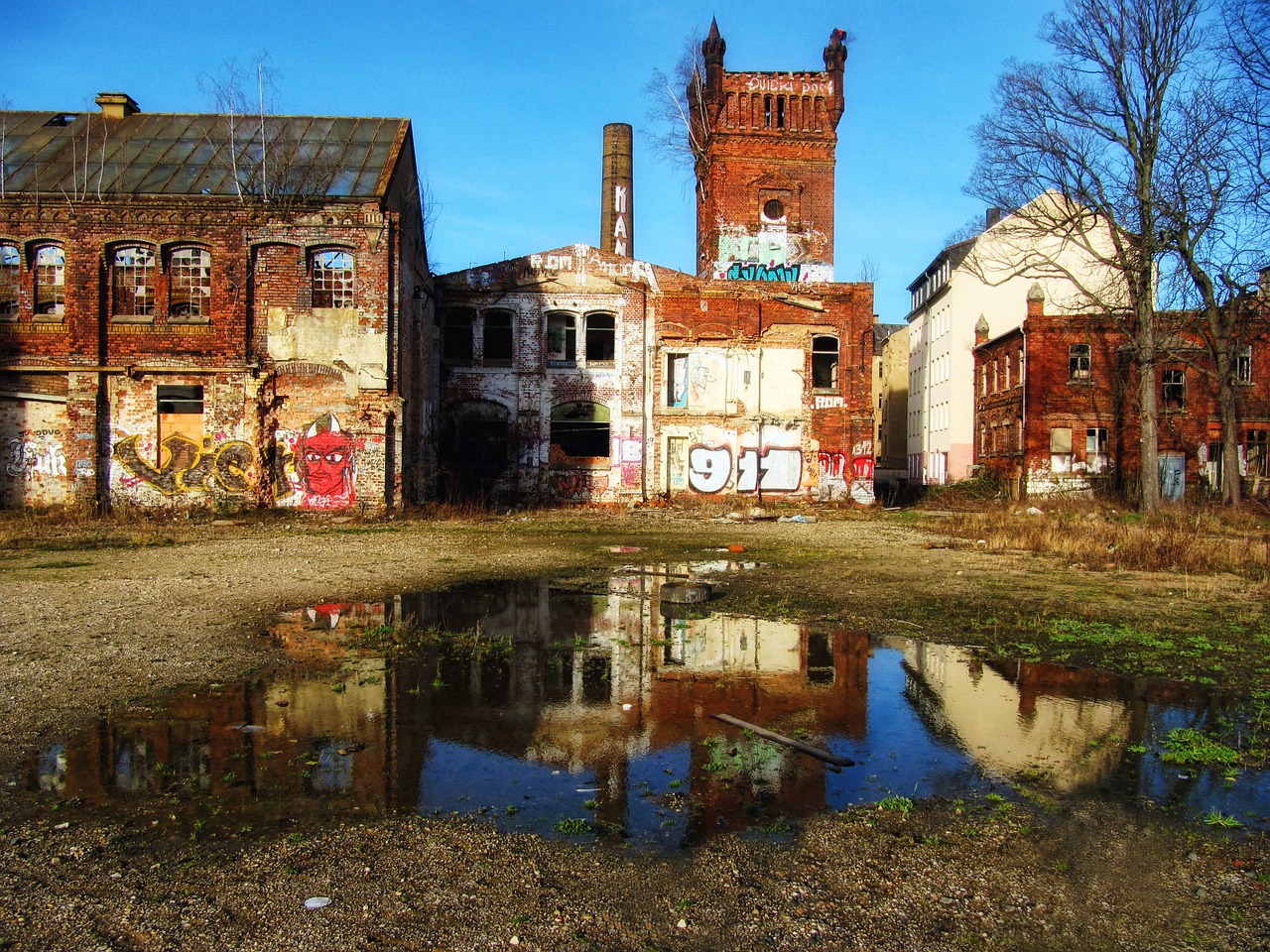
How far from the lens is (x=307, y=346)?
19.1m

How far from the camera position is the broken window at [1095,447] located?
28859mm

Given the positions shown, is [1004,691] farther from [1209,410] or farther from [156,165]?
[1209,410]

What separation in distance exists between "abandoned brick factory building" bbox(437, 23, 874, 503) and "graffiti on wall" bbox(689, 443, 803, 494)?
0.04 m

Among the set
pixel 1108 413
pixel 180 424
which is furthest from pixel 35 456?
pixel 1108 413

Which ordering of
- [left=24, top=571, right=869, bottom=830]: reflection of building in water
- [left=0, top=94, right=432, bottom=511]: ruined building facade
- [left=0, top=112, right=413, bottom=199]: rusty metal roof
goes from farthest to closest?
[left=0, top=112, right=413, bottom=199]: rusty metal roof → [left=0, top=94, right=432, bottom=511]: ruined building facade → [left=24, top=571, right=869, bottom=830]: reflection of building in water

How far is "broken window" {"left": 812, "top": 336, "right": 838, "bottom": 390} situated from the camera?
2583 centimetres

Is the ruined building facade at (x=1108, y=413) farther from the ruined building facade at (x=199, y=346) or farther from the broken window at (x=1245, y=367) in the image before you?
the ruined building facade at (x=199, y=346)

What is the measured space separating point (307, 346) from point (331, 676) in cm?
1449

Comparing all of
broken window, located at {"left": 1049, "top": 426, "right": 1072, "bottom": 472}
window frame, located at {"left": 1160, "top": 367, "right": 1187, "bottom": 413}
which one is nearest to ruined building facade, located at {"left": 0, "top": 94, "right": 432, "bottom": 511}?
broken window, located at {"left": 1049, "top": 426, "right": 1072, "bottom": 472}

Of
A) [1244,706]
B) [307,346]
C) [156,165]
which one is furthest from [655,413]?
[1244,706]

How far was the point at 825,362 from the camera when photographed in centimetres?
2594

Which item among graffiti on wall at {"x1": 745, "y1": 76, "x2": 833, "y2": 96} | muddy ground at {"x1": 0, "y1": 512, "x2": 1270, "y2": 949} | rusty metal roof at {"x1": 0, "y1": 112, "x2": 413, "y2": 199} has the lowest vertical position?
muddy ground at {"x1": 0, "y1": 512, "x2": 1270, "y2": 949}

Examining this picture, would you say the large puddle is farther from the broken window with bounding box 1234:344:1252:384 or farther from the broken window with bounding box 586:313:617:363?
the broken window with bounding box 1234:344:1252:384

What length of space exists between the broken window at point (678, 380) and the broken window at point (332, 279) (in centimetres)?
965
